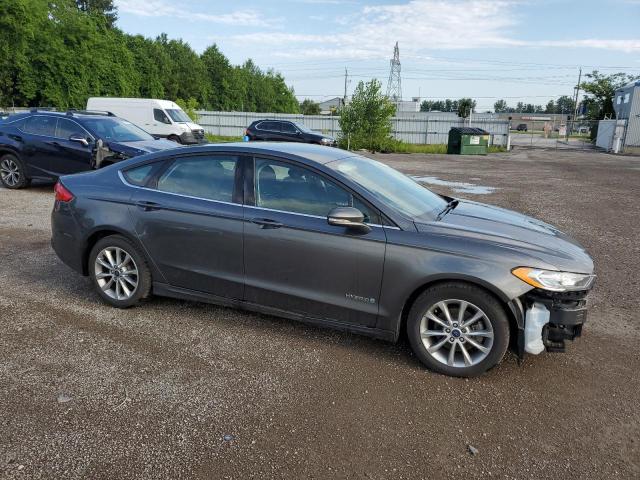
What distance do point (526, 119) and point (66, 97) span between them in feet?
350

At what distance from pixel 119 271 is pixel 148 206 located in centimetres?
69

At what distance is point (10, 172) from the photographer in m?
10.6

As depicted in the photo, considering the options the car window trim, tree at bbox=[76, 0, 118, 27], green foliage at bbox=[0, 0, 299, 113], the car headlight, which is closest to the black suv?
the car window trim

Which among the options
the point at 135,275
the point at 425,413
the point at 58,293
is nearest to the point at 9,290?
the point at 58,293

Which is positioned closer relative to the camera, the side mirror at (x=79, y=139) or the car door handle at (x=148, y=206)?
the car door handle at (x=148, y=206)

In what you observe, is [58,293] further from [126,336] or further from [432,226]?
[432,226]

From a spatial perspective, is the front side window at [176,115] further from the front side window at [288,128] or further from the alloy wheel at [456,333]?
the alloy wheel at [456,333]

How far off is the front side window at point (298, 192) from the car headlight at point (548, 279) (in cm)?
104

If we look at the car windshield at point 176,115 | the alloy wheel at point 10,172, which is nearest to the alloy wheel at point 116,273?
the alloy wheel at point 10,172

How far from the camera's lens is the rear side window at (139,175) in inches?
177

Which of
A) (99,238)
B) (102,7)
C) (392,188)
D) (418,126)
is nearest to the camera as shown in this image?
(392,188)

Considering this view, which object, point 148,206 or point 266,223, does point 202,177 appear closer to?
point 148,206

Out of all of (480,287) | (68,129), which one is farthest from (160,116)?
(480,287)

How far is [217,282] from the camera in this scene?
13.7ft
